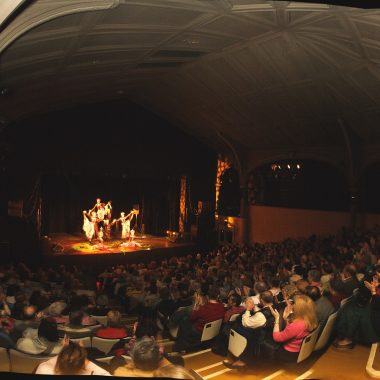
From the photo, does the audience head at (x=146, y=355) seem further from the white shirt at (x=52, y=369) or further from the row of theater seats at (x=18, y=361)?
the row of theater seats at (x=18, y=361)

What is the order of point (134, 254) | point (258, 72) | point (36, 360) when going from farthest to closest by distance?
point (134, 254)
point (258, 72)
point (36, 360)

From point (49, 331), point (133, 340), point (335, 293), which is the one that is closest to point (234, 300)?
point (335, 293)

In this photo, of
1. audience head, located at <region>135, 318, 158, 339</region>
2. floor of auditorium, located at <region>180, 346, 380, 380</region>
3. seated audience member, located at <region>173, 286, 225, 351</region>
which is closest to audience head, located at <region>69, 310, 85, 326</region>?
audience head, located at <region>135, 318, 158, 339</region>

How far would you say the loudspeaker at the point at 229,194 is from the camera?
70.3ft

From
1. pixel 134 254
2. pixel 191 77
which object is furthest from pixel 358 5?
pixel 134 254

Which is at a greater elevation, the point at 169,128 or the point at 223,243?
the point at 169,128

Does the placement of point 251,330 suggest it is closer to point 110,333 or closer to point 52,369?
point 110,333

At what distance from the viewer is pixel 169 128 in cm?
1970

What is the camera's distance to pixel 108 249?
1661cm

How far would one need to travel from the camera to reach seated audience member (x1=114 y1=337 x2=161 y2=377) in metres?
4.30

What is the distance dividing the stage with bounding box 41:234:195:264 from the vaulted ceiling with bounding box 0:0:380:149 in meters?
5.06

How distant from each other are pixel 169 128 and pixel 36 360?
51.4 ft

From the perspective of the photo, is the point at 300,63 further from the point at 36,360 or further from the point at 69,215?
the point at 69,215

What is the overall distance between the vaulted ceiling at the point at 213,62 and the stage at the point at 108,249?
5060 millimetres
